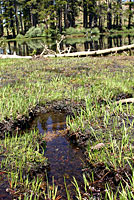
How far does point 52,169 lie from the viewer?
3.79m

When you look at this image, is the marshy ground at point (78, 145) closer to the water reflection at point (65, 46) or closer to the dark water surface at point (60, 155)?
the dark water surface at point (60, 155)

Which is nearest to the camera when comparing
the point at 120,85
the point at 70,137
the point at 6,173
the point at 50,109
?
the point at 6,173

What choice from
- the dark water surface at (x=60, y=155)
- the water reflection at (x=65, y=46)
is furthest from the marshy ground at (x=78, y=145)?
the water reflection at (x=65, y=46)

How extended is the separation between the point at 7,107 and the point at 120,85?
4.05m

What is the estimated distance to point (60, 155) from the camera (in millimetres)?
4281

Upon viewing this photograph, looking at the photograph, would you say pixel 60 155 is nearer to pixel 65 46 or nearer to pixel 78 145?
pixel 78 145

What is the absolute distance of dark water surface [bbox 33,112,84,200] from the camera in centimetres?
354

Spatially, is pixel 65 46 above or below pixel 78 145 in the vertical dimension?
above

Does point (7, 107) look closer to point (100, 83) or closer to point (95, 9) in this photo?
point (100, 83)

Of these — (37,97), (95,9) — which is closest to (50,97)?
(37,97)

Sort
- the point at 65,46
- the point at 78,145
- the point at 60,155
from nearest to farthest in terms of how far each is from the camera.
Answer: the point at 60,155 → the point at 78,145 → the point at 65,46

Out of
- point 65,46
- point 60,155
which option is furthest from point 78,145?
point 65,46

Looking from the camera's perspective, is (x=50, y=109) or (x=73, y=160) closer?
(x=73, y=160)

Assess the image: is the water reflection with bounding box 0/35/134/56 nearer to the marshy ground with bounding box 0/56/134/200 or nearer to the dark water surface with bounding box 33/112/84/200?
the marshy ground with bounding box 0/56/134/200
